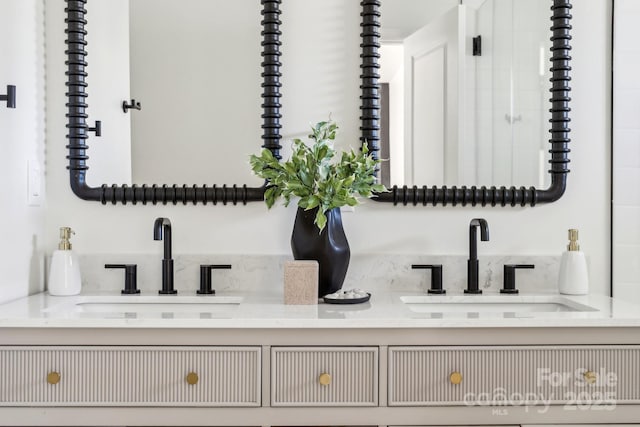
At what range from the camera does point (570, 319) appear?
4.22 ft

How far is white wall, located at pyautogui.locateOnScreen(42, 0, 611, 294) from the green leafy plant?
0.59 ft

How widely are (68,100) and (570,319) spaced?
5.01 feet

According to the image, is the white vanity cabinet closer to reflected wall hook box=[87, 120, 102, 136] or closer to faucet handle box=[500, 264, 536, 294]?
Result: faucet handle box=[500, 264, 536, 294]

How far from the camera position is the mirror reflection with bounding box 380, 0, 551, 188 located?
1.74 meters

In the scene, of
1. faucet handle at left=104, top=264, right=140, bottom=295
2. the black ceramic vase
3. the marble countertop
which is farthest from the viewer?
faucet handle at left=104, top=264, right=140, bottom=295

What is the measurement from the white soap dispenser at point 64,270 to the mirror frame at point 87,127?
0.17 meters

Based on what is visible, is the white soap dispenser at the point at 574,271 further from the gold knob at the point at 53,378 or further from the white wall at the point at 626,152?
the gold knob at the point at 53,378

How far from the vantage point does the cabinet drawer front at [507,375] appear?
1289 millimetres

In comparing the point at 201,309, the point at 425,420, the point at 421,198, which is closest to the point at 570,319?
the point at 425,420

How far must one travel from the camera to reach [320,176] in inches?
61.2

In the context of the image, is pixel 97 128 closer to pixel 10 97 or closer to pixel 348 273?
pixel 10 97

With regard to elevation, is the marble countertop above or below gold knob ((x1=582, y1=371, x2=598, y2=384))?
above

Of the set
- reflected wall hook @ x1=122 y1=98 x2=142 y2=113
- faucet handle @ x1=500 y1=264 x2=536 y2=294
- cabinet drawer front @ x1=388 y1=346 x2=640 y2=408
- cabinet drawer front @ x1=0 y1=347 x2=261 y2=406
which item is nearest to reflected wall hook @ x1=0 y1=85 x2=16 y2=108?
reflected wall hook @ x1=122 y1=98 x2=142 y2=113

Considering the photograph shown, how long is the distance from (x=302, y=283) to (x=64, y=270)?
2.30 ft
